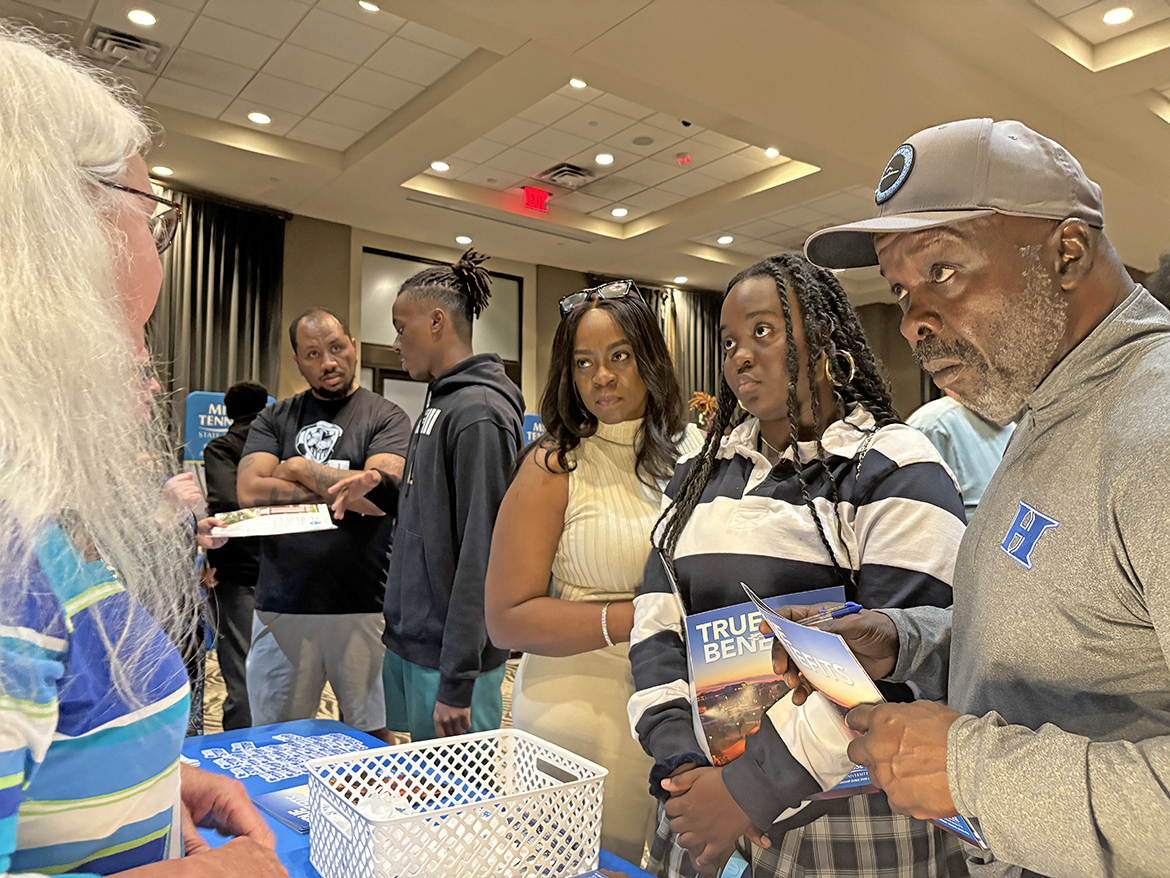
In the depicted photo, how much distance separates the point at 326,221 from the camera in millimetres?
8328

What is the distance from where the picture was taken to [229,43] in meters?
5.30

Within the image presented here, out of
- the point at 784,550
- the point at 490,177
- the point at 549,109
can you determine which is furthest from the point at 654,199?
the point at 784,550

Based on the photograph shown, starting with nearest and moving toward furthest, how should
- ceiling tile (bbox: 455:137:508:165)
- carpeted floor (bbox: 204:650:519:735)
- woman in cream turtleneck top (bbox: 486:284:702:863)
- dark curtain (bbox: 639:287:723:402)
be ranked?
1. woman in cream turtleneck top (bbox: 486:284:702:863)
2. carpeted floor (bbox: 204:650:519:735)
3. ceiling tile (bbox: 455:137:508:165)
4. dark curtain (bbox: 639:287:723:402)

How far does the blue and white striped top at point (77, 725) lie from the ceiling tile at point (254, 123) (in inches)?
252

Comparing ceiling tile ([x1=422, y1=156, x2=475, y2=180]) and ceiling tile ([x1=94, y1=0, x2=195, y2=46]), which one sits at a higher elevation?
ceiling tile ([x1=94, y1=0, x2=195, y2=46])

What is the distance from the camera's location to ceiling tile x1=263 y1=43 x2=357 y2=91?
17.8 ft

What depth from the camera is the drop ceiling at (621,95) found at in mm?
4828

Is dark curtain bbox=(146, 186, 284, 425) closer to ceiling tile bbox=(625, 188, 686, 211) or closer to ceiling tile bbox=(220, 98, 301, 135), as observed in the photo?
ceiling tile bbox=(220, 98, 301, 135)

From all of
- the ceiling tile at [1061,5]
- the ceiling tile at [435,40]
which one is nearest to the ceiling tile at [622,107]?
the ceiling tile at [435,40]

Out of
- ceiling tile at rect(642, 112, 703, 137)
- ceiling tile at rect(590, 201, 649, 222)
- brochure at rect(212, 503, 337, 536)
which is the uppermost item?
ceiling tile at rect(642, 112, 703, 137)

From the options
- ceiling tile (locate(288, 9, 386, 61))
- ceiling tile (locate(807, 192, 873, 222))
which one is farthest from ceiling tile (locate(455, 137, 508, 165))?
ceiling tile (locate(807, 192, 873, 222))

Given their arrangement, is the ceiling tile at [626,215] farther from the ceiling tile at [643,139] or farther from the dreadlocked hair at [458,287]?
the dreadlocked hair at [458,287]

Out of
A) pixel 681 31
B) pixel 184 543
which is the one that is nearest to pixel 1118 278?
pixel 184 543

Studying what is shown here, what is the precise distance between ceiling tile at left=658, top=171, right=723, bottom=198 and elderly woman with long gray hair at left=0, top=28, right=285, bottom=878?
24.0 ft
